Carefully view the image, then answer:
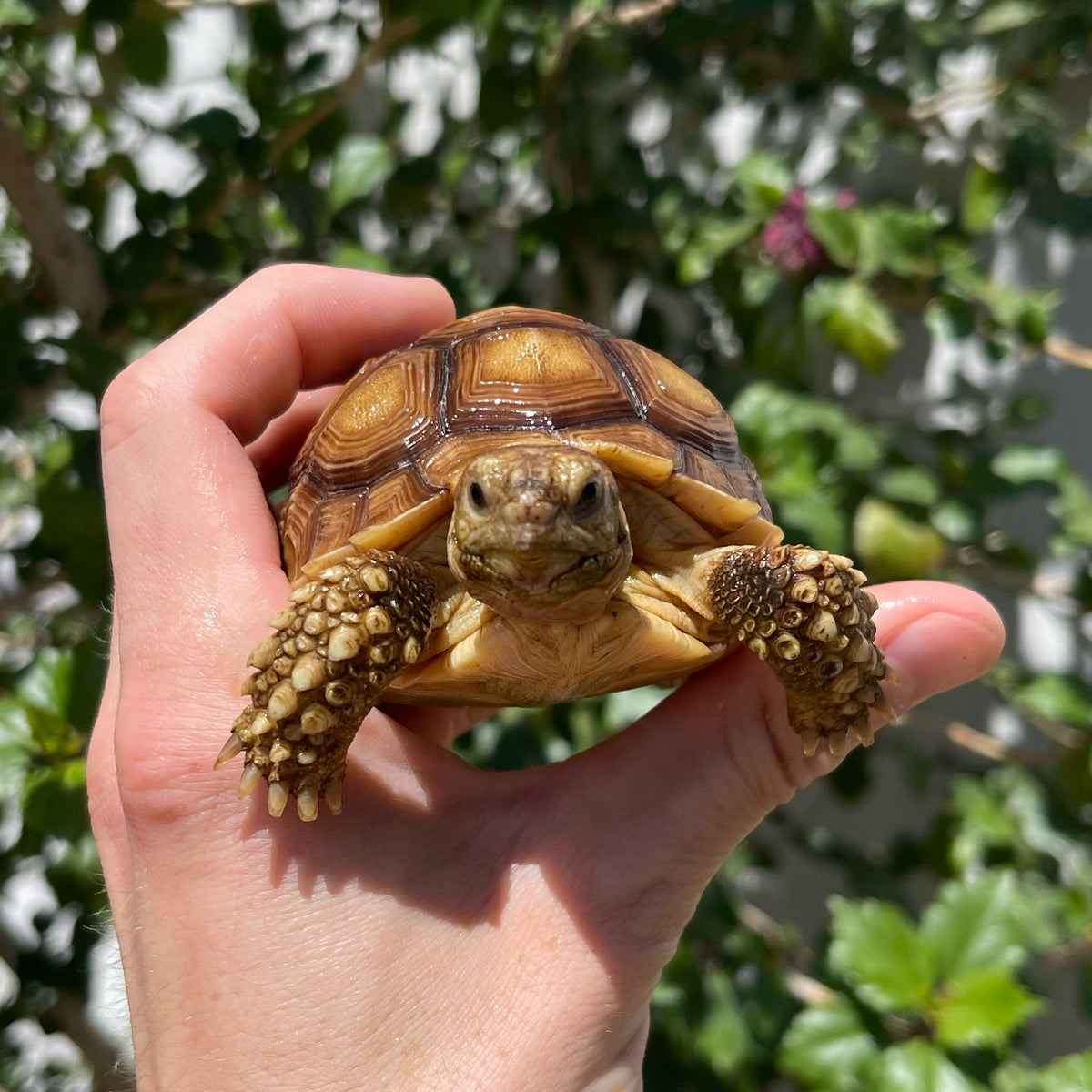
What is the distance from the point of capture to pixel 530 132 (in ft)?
6.95

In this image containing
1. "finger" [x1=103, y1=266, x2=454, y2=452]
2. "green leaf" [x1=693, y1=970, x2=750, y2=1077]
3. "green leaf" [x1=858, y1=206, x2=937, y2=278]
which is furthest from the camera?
"green leaf" [x1=858, y1=206, x2=937, y2=278]

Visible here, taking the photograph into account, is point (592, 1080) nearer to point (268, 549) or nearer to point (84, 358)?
point (268, 549)

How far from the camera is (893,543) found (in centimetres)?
176

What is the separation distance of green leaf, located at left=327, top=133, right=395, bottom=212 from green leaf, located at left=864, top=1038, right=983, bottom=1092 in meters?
1.79

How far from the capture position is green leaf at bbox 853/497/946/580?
5.77 ft

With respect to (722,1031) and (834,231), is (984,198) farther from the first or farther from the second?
(722,1031)

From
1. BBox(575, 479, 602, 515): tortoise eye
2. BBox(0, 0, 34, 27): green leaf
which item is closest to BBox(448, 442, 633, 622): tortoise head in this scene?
BBox(575, 479, 602, 515): tortoise eye

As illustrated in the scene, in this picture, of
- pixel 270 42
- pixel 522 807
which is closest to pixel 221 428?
pixel 522 807

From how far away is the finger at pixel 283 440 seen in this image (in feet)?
5.56

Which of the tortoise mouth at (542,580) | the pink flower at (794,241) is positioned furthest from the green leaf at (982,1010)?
the pink flower at (794,241)

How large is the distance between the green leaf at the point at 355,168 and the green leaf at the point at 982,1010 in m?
1.77

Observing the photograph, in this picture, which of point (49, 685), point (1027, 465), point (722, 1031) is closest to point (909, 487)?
point (1027, 465)

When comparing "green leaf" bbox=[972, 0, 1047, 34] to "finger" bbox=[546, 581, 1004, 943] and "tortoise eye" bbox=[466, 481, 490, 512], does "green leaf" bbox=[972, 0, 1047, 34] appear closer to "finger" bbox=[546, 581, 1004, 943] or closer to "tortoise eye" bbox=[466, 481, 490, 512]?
"finger" bbox=[546, 581, 1004, 943]

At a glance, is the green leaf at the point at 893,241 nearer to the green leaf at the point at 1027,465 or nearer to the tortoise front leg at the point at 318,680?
the green leaf at the point at 1027,465
